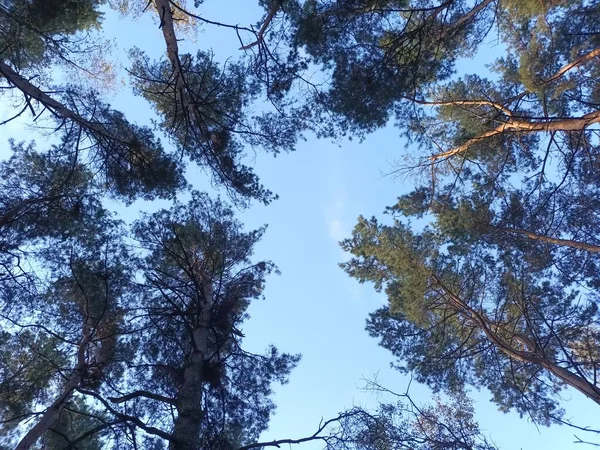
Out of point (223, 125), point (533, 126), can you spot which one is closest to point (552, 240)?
point (533, 126)

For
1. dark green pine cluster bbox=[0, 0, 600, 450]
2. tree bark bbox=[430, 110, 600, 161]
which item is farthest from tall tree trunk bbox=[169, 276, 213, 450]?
tree bark bbox=[430, 110, 600, 161]

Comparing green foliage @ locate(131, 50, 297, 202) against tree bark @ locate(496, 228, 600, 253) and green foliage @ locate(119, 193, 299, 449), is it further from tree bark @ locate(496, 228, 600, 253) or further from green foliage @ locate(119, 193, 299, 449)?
tree bark @ locate(496, 228, 600, 253)

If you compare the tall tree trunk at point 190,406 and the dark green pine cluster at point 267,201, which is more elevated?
the dark green pine cluster at point 267,201

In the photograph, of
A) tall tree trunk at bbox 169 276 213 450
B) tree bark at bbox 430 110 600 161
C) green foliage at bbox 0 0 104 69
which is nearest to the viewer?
tall tree trunk at bbox 169 276 213 450

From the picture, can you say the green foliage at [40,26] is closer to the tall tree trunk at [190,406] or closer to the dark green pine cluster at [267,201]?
the dark green pine cluster at [267,201]

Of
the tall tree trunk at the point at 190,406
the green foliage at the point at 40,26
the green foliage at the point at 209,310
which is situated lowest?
the tall tree trunk at the point at 190,406

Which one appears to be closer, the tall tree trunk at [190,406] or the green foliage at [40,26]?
the tall tree trunk at [190,406]

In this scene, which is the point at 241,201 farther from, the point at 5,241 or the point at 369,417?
the point at 369,417

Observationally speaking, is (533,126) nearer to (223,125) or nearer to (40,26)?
(223,125)

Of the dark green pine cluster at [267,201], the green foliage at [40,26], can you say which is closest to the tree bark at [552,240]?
the dark green pine cluster at [267,201]

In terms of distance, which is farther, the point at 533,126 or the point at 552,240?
the point at 552,240

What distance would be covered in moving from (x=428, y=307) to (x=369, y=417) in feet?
12.3

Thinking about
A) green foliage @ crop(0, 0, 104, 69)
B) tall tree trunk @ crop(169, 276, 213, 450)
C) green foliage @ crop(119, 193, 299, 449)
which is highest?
green foliage @ crop(0, 0, 104, 69)

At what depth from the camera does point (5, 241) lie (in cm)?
714
